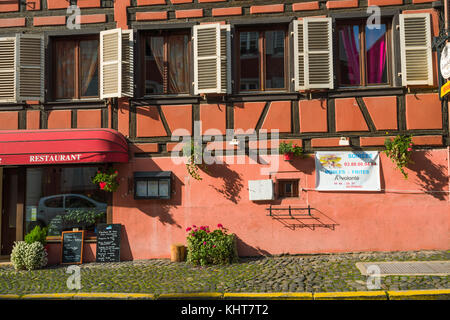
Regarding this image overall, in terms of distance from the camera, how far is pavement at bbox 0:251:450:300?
569cm

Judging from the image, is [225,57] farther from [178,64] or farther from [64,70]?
[64,70]

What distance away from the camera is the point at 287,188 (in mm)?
8172

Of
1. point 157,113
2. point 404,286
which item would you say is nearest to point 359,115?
point 404,286

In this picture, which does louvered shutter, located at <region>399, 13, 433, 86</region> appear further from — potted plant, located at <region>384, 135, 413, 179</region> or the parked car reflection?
the parked car reflection

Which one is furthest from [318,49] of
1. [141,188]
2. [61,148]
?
[61,148]

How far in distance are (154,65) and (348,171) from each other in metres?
5.02

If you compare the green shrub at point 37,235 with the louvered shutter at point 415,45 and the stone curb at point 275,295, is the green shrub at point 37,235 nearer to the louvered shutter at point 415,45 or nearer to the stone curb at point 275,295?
the stone curb at point 275,295

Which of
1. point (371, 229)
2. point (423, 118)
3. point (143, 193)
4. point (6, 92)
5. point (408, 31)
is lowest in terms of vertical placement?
point (371, 229)

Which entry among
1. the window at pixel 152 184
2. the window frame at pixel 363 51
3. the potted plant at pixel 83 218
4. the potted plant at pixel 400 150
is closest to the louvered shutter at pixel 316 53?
the window frame at pixel 363 51

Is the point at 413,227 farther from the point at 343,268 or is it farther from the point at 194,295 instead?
the point at 194,295

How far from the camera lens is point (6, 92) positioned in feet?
28.0

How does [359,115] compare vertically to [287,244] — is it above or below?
above

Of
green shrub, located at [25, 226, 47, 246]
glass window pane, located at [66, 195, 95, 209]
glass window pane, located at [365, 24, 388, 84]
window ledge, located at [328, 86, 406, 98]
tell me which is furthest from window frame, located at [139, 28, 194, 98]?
glass window pane, located at [365, 24, 388, 84]

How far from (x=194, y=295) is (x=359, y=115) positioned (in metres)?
5.08
